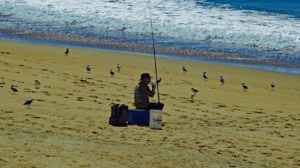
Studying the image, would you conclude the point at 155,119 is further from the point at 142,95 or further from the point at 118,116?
the point at 142,95

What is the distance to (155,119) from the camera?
7.60 meters

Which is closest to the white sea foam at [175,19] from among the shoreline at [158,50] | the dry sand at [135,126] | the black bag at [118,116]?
the shoreline at [158,50]

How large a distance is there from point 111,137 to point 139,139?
1.54ft

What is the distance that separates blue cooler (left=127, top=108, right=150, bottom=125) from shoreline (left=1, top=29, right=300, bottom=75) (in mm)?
9494

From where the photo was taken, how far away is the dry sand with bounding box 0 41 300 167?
5.75 meters

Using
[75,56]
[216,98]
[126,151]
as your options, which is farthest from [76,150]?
[75,56]

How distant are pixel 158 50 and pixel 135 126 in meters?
12.0

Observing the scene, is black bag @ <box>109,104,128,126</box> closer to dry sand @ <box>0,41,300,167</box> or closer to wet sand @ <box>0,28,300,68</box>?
dry sand @ <box>0,41,300,167</box>

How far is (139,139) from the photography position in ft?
22.3

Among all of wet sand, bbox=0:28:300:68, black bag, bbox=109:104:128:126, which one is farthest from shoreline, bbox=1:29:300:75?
A: black bag, bbox=109:104:128:126

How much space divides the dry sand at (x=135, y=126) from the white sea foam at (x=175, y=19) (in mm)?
8530

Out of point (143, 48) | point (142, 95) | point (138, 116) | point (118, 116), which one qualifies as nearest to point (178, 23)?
point (143, 48)

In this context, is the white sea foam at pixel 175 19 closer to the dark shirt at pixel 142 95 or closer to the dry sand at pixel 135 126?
the dry sand at pixel 135 126

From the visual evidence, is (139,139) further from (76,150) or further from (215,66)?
(215,66)
